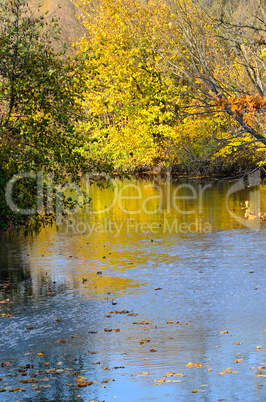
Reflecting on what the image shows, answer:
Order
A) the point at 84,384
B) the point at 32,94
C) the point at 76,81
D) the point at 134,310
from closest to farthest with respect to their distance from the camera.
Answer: the point at 84,384
the point at 134,310
the point at 32,94
the point at 76,81

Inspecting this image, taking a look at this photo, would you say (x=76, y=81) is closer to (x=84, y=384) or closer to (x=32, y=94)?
(x=32, y=94)

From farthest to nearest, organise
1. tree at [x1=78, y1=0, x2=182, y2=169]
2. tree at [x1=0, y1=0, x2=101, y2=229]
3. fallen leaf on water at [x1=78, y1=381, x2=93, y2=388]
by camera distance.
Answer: tree at [x1=78, y1=0, x2=182, y2=169]
tree at [x1=0, y1=0, x2=101, y2=229]
fallen leaf on water at [x1=78, y1=381, x2=93, y2=388]

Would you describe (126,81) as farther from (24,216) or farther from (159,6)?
(24,216)

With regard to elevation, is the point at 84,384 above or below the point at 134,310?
below

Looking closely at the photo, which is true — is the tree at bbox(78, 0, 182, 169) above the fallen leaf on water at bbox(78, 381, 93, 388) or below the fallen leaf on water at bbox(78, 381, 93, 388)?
above

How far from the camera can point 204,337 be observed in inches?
369

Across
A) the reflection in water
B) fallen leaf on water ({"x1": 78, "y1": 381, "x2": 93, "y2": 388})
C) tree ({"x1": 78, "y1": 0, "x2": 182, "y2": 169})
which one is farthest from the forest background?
tree ({"x1": 78, "y1": 0, "x2": 182, "y2": 169})

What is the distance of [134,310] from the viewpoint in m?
11.3

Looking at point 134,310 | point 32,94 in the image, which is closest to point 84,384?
point 134,310

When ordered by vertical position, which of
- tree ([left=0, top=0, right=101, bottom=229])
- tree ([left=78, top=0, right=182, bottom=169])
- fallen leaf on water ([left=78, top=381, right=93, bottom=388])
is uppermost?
tree ([left=78, top=0, right=182, bottom=169])

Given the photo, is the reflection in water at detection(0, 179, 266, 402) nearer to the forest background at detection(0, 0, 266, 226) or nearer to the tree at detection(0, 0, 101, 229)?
the forest background at detection(0, 0, 266, 226)

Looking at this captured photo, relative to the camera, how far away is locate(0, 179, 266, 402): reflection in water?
7.61m

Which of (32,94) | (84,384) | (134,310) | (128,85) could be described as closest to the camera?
(84,384)

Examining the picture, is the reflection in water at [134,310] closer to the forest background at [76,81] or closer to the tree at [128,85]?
the forest background at [76,81]
